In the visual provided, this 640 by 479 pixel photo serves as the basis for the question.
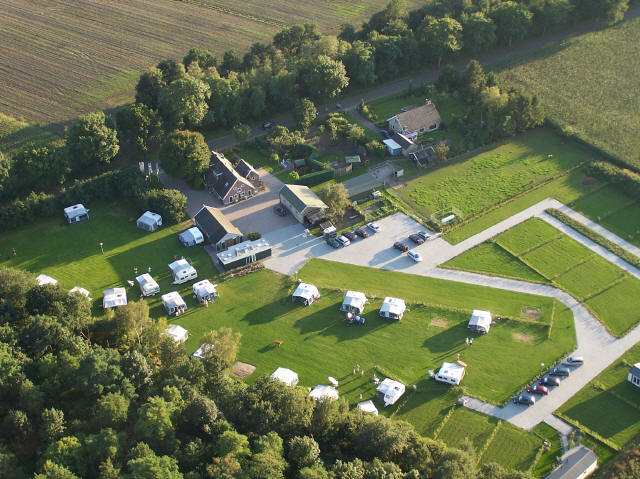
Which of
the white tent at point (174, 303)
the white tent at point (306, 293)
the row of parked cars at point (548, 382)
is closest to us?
the row of parked cars at point (548, 382)

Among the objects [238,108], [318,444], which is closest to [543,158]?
[238,108]

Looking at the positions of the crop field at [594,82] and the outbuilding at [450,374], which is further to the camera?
the crop field at [594,82]

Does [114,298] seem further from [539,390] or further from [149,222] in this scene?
[539,390]

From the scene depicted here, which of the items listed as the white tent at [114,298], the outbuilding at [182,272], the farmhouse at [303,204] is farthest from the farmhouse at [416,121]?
the white tent at [114,298]

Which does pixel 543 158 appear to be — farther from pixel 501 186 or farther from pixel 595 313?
pixel 595 313

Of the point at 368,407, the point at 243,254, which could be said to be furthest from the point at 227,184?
the point at 368,407

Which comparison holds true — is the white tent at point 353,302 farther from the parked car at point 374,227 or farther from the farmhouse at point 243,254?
the parked car at point 374,227
